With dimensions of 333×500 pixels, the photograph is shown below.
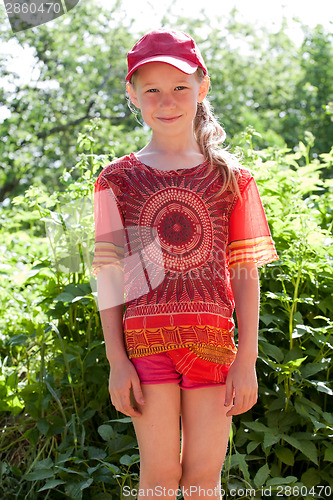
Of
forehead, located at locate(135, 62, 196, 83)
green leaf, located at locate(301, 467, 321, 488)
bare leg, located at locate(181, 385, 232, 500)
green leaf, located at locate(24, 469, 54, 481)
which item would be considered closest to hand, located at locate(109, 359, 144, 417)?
bare leg, located at locate(181, 385, 232, 500)

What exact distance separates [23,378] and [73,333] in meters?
0.53

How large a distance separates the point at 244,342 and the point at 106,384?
922 mm

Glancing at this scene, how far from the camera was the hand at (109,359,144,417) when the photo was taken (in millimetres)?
1576

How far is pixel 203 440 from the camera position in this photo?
159cm

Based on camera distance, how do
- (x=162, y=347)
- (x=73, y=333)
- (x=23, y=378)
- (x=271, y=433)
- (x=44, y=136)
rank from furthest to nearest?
(x=44, y=136)
(x=23, y=378)
(x=73, y=333)
(x=271, y=433)
(x=162, y=347)

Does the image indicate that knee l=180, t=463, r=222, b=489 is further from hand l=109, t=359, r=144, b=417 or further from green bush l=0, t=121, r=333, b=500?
green bush l=0, t=121, r=333, b=500

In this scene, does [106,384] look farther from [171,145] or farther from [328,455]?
[171,145]

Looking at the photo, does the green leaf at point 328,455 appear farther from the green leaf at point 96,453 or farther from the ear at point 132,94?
the ear at point 132,94

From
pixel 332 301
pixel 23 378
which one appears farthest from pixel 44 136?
pixel 332 301

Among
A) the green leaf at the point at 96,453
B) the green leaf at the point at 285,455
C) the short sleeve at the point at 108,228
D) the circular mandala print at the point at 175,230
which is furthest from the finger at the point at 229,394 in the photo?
the green leaf at the point at 96,453

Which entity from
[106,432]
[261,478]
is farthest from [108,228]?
[261,478]

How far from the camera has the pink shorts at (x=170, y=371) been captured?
1.58 meters

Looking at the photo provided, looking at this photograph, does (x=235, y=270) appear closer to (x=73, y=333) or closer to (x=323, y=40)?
(x=73, y=333)

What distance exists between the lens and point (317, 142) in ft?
36.6
